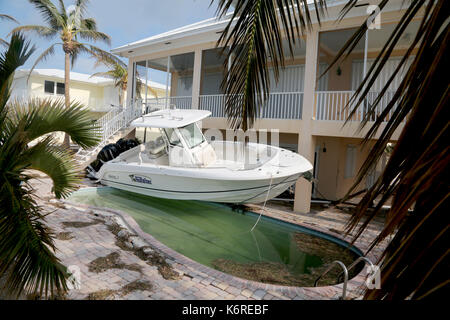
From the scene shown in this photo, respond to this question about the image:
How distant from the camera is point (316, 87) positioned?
9.41 m

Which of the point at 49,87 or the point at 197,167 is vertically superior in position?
the point at 49,87

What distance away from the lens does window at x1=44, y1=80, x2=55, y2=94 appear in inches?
849

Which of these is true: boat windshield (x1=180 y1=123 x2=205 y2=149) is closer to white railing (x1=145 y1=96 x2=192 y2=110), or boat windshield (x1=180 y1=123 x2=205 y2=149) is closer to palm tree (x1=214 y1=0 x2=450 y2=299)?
white railing (x1=145 y1=96 x2=192 y2=110)

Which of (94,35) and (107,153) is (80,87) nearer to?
(94,35)

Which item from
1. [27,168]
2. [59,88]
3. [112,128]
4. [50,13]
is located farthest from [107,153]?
[59,88]

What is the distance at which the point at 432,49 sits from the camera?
0.76m

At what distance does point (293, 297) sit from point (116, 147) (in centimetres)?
989

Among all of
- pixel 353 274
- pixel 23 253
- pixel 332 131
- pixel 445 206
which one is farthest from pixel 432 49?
pixel 332 131

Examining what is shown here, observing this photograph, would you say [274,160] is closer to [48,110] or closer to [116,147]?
[48,110]

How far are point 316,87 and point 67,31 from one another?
15699 mm

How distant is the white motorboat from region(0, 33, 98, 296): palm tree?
4624 mm

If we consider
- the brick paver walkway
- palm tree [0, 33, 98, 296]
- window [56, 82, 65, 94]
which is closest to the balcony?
the brick paver walkway

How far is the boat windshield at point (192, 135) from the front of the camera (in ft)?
28.9

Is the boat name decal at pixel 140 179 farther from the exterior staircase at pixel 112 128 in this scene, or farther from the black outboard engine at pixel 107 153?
the exterior staircase at pixel 112 128
